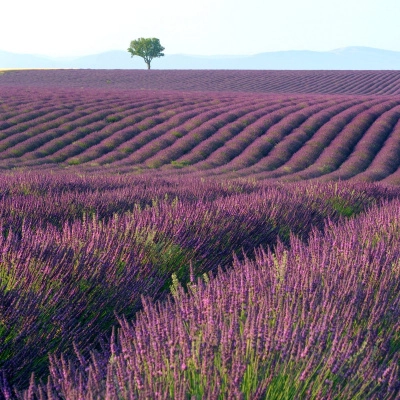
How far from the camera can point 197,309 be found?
2.71 metres

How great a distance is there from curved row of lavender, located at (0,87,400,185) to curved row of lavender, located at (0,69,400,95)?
63.9ft

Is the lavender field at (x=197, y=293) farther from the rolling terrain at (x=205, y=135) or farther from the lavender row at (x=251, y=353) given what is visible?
the rolling terrain at (x=205, y=135)

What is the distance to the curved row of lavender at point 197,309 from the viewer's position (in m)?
2.10

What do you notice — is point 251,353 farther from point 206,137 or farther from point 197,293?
point 206,137

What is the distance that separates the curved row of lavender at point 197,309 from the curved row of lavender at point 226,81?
42590mm

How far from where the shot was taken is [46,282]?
10.8 feet

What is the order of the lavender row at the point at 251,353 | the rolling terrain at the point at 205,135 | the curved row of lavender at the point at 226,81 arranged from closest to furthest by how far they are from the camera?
the lavender row at the point at 251,353
the rolling terrain at the point at 205,135
the curved row of lavender at the point at 226,81

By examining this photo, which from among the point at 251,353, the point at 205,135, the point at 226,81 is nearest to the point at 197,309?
the point at 251,353

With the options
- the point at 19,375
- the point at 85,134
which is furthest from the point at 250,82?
the point at 19,375

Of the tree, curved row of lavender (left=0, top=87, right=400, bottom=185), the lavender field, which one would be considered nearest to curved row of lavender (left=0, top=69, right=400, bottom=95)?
the tree

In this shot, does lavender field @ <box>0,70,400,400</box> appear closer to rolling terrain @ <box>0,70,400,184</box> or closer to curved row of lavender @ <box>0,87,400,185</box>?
curved row of lavender @ <box>0,87,400,185</box>

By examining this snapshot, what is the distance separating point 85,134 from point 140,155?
11.9 feet

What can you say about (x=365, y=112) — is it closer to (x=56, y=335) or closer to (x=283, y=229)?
(x=283, y=229)

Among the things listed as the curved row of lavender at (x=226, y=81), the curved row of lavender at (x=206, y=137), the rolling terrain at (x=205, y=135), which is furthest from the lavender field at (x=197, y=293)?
the curved row of lavender at (x=226, y=81)
